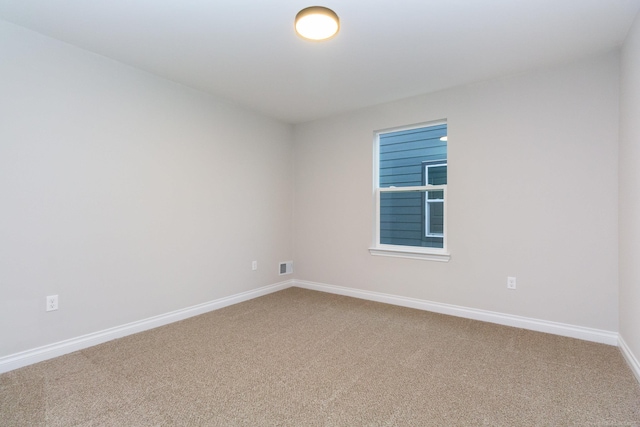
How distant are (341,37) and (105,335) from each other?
305 centimetres

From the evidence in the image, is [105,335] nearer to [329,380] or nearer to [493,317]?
[329,380]

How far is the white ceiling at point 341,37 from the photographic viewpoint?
6.84ft

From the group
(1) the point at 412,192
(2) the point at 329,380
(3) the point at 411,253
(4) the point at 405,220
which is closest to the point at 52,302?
(2) the point at 329,380

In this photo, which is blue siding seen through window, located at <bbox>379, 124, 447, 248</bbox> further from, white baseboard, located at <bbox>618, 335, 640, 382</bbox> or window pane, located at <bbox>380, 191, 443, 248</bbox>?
white baseboard, located at <bbox>618, 335, 640, 382</bbox>

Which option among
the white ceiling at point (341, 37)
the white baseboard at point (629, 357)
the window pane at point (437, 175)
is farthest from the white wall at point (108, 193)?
the white baseboard at point (629, 357)

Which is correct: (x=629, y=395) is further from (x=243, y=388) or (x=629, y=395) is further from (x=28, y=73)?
(x=28, y=73)

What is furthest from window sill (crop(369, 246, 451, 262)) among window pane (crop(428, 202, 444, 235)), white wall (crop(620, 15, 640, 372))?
white wall (crop(620, 15, 640, 372))

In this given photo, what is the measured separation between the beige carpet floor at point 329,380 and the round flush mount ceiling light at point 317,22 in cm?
226

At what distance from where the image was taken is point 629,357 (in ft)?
7.42

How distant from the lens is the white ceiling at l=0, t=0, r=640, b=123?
2084mm

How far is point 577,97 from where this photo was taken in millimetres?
2775

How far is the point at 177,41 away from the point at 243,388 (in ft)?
8.26

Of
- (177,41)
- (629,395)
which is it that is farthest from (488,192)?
(177,41)

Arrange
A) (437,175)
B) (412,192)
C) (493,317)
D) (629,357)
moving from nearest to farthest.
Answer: (629,357) < (493,317) < (437,175) < (412,192)
